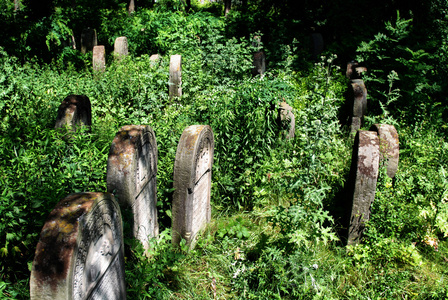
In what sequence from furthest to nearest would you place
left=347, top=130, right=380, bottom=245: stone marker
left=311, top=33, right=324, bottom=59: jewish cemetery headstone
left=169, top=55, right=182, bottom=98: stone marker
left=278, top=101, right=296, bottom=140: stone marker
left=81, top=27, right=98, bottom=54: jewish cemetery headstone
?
left=311, top=33, right=324, bottom=59: jewish cemetery headstone → left=81, top=27, right=98, bottom=54: jewish cemetery headstone → left=169, top=55, right=182, bottom=98: stone marker → left=278, top=101, right=296, bottom=140: stone marker → left=347, top=130, right=380, bottom=245: stone marker

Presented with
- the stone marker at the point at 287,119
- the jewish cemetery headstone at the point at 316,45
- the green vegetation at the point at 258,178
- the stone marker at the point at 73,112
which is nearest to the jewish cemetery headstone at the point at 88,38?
the green vegetation at the point at 258,178

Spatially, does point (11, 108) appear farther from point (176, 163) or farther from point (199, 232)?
point (199, 232)

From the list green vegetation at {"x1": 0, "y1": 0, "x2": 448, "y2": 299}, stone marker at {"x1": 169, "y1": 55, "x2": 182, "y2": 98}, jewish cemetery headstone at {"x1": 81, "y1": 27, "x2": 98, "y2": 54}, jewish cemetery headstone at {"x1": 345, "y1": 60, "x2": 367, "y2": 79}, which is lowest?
green vegetation at {"x1": 0, "y1": 0, "x2": 448, "y2": 299}

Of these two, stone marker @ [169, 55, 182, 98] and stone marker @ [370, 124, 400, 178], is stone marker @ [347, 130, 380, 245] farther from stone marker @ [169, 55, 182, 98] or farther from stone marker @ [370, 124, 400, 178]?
stone marker @ [169, 55, 182, 98]

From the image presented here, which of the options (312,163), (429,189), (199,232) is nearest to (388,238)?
(429,189)

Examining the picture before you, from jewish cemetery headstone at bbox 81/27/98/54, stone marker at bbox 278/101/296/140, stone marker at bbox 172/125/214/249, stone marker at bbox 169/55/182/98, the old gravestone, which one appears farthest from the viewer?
jewish cemetery headstone at bbox 81/27/98/54

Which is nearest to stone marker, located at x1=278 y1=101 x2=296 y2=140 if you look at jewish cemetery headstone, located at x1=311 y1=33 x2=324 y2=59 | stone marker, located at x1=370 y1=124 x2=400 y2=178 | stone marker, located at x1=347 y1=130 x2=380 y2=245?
stone marker, located at x1=370 y1=124 x2=400 y2=178

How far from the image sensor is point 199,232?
3.88 m

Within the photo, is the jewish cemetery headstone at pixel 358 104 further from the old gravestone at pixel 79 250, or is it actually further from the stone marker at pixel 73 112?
the old gravestone at pixel 79 250

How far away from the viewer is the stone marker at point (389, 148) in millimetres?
3943

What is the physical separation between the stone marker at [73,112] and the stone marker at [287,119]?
8.74 feet

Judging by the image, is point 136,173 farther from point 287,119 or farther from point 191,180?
point 287,119

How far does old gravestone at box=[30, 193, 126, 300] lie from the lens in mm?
1707

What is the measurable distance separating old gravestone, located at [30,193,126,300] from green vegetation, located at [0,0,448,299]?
0.72 meters
